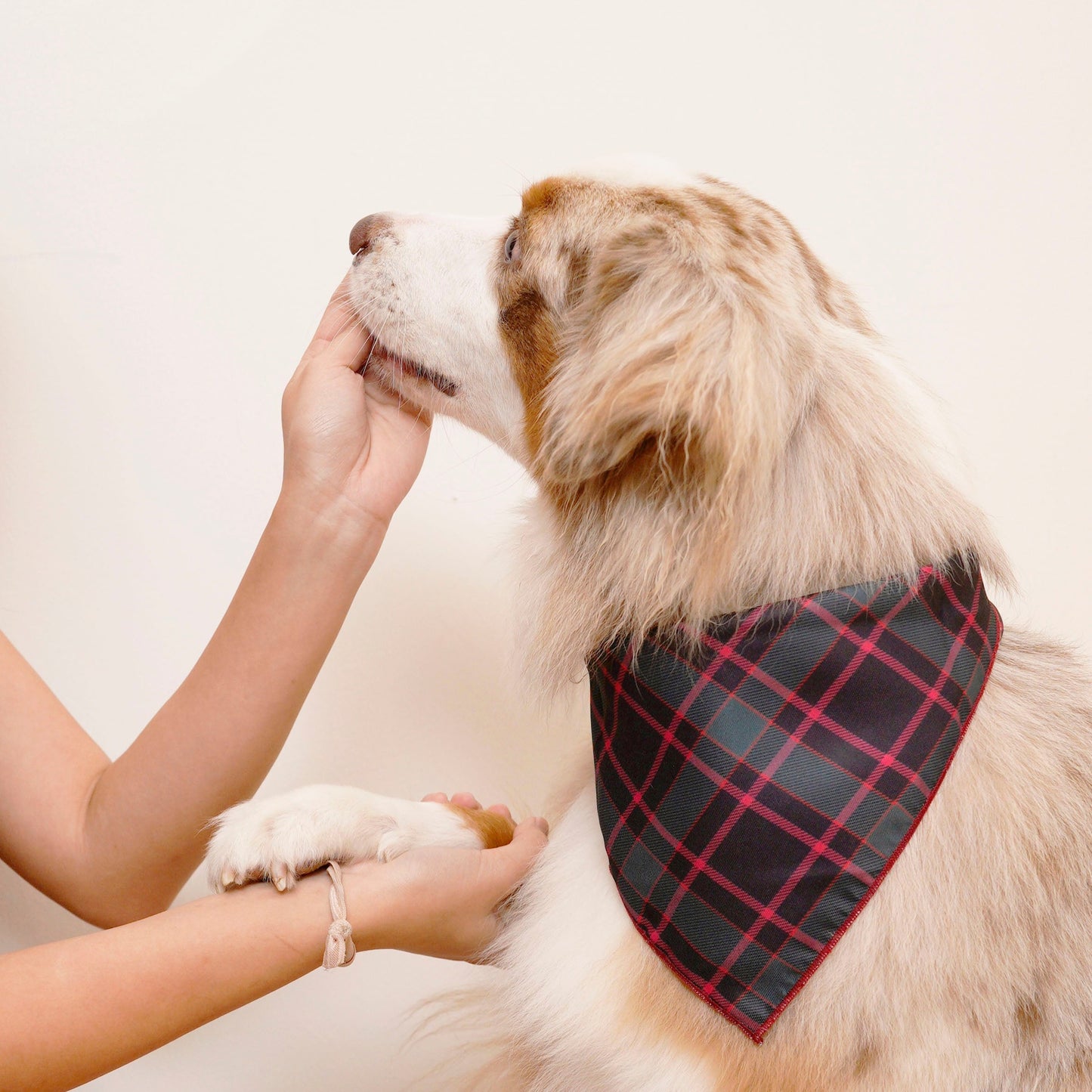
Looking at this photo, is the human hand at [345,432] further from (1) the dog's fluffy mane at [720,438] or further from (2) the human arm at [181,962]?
(2) the human arm at [181,962]

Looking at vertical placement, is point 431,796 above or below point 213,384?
below

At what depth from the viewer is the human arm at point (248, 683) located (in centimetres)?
128

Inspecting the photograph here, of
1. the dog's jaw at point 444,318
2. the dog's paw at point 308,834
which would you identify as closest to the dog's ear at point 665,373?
the dog's jaw at point 444,318

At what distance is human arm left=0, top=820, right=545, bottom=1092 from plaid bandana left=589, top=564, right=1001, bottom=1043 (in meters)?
0.29

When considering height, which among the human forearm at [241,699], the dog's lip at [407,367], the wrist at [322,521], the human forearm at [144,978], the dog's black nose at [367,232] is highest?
the dog's black nose at [367,232]

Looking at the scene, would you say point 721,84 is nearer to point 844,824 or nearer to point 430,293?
point 430,293

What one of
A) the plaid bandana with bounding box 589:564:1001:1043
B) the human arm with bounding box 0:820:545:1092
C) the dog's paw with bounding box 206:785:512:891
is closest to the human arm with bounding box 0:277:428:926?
the dog's paw with bounding box 206:785:512:891

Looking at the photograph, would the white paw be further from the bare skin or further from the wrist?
the wrist

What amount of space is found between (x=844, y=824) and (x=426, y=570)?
3.32 feet

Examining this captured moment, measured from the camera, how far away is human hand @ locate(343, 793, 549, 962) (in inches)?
44.4

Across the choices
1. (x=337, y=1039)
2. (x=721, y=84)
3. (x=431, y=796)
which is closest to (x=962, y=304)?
(x=721, y=84)

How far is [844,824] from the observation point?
1.01m

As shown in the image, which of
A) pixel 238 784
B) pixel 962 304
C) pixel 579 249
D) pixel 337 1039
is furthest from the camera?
pixel 962 304

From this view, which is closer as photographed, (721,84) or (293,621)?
(293,621)
